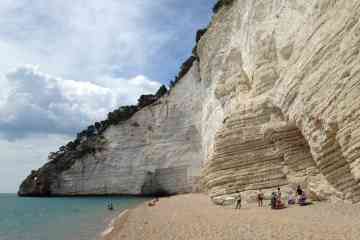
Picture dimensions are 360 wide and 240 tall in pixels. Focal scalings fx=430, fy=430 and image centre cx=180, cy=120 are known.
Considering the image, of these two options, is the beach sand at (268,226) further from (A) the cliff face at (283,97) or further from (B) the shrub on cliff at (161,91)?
(B) the shrub on cliff at (161,91)

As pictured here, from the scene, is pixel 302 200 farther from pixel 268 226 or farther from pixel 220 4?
pixel 220 4

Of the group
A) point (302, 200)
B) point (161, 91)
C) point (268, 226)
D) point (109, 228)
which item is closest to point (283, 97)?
point (302, 200)

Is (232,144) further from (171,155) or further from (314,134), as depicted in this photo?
(171,155)

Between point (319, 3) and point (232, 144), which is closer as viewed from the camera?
point (319, 3)

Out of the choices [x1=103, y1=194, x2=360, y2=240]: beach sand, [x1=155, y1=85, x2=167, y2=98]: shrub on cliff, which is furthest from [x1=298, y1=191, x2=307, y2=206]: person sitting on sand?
[x1=155, y1=85, x2=167, y2=98]: shrub on cliff

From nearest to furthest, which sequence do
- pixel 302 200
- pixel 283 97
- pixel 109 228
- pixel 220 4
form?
1. pixel 302 200
2. pixel 109 228
3. pixel 283 97
4. pixel 220 4

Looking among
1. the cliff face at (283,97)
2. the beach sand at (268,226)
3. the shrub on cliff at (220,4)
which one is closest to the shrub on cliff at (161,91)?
the cliff face at (283,97)

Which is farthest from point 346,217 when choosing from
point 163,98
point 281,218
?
point 163,98

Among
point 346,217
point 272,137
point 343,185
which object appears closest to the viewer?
point 346,217

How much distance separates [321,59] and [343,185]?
4260 mm

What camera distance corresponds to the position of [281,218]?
12.8 m

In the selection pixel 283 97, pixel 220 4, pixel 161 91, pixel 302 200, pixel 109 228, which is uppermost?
pixel 220 4

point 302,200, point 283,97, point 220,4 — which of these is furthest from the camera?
point 220,4

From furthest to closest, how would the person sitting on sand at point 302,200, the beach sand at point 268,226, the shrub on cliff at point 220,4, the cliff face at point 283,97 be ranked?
1. the shrub on cliff at point 220,4
2. the person sitting on sand at point 302,200
3. the cliff face at point 283,97
4. the beach sand at point 268,226
